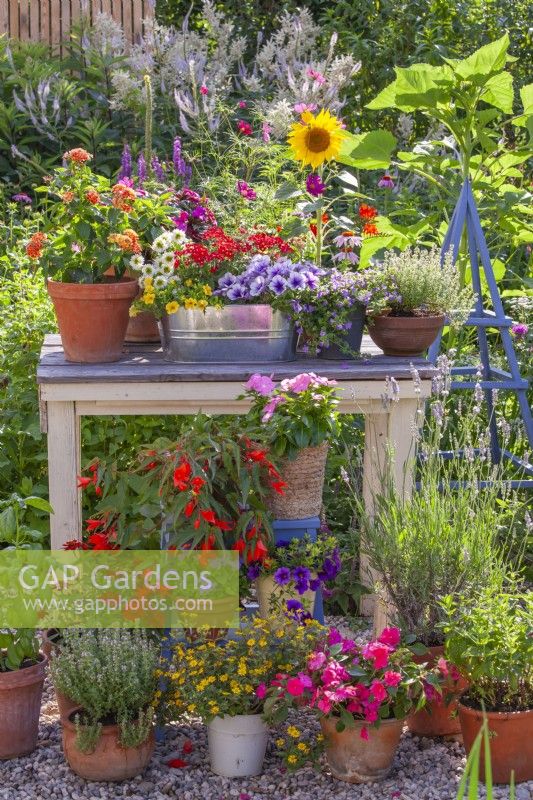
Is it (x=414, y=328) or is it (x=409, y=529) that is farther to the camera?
(x=414, y=328)

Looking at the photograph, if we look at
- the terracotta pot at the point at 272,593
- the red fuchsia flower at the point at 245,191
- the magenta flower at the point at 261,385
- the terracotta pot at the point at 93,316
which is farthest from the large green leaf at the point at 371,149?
the terracotta pot at the point at 272,593

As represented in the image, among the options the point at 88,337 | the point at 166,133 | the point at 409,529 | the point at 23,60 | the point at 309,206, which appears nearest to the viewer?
the point at 409,529

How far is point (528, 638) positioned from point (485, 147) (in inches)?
93.2

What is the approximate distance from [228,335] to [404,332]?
1.80 feet

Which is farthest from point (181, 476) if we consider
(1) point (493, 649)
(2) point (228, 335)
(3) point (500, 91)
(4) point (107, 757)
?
(3) point (500, 91)

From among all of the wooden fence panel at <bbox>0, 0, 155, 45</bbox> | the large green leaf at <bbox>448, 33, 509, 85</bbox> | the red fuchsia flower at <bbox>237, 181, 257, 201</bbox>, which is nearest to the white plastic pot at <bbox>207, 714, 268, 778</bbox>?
the red fuchsia flower at <bbox>237, 181, 257, 201</bbox>

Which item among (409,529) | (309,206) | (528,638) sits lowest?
(528,638)

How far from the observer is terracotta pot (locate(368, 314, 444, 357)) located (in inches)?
134

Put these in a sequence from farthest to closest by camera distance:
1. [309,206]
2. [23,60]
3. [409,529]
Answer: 1. [23,60]
2. [309,206]
3. [409,529]

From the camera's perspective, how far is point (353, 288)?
11.0ft

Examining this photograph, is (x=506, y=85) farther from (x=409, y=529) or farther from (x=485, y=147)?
(x=409, y=529)

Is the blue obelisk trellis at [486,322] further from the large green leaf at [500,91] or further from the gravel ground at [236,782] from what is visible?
the gravel ground at [236,782]

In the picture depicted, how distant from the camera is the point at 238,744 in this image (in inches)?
111

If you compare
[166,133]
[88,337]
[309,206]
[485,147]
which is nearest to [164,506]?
[88,337]
